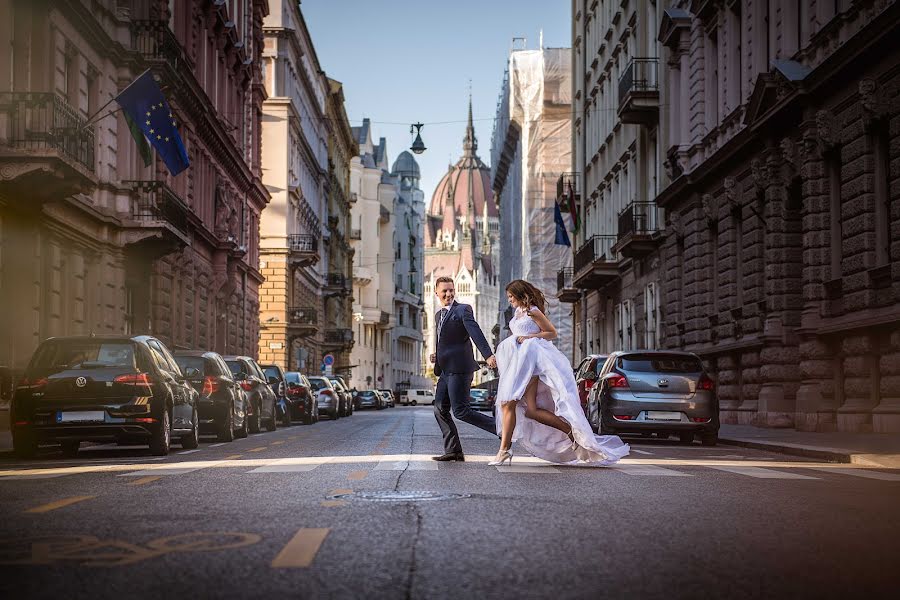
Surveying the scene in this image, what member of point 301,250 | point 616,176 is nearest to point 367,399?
point 301,250

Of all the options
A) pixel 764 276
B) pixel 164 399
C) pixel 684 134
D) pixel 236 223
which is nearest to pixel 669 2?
pixel 684 134

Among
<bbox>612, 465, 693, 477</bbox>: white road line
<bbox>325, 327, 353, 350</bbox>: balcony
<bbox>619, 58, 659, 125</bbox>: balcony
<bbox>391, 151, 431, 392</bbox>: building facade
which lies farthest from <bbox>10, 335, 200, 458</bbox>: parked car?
<bbox>391, 151, 431, 392</bbox>: building facade

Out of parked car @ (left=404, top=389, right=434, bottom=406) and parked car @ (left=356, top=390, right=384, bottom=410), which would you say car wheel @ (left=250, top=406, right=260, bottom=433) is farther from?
parked car @ (left=404, top=389, right=434, bottom=406)

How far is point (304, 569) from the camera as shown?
5961 mm

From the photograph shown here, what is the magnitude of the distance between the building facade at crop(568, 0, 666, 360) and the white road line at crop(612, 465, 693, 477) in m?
26.0

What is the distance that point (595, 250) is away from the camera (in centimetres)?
5212

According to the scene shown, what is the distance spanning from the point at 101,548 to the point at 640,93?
34976 mm

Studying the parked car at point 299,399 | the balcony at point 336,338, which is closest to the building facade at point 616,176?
the parked car at point 299,399

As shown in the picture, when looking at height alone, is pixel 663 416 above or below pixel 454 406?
below

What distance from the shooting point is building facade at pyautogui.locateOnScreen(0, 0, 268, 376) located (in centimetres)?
2405

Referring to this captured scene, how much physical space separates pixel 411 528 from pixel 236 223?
147 feet

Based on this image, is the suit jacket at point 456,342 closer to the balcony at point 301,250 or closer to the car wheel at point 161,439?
the car wheel at point 161,439

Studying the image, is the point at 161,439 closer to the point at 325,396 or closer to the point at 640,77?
the point at 325,396

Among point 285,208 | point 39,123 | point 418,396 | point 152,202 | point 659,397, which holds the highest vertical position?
point 285,208
